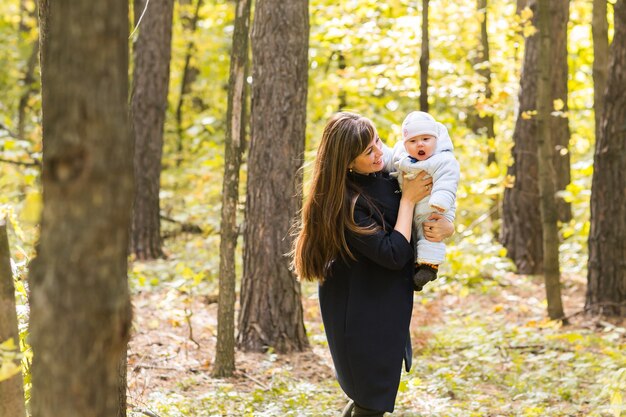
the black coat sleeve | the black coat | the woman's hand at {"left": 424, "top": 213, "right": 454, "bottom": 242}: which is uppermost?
the woman's hand at {"left": 424, "top": 213, "right": 454, "bottom": 242}

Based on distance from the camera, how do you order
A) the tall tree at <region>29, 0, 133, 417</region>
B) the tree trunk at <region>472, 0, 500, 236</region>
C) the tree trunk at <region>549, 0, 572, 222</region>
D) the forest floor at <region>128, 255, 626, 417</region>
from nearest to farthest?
the tall tree at <region>29, 0, 133, 417</region> < the forest floor at <region>128, 255, 626, 417</region> < the tree trunk at <region>549, 0, 572, 222</region> < the tree trunk at <region>472, 0, 500, 236</region>

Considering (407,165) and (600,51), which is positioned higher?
(600,51)

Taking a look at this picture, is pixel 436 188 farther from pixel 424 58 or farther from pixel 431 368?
pixel 424 58

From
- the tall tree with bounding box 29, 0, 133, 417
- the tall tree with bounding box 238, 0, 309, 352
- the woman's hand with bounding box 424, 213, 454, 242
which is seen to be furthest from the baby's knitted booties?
the tall tree with bounding box 238, 0, 309, 352

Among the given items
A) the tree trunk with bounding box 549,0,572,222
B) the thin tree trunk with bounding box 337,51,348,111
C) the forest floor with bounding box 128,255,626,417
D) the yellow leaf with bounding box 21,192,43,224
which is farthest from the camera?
the thin tree trunk with bounding box 337,51,348,111

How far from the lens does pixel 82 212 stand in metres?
1.89

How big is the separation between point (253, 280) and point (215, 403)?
1561 millimetres

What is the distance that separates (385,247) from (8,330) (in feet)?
5.71

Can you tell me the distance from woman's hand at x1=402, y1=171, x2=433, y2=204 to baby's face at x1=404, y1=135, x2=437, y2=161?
11 cm

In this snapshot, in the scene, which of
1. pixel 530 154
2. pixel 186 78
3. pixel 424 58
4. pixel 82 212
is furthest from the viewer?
pixel 186 78

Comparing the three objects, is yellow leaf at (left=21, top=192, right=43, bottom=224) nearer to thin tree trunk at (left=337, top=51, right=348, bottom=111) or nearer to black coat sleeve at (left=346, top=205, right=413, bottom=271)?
black coat sleeve at (left=346, top=205, right=413, bottom=271)

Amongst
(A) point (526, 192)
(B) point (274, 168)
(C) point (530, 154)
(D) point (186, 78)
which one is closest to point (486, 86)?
(C) point (530, 154)

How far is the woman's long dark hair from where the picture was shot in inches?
151

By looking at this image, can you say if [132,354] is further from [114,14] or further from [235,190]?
[114,14]
